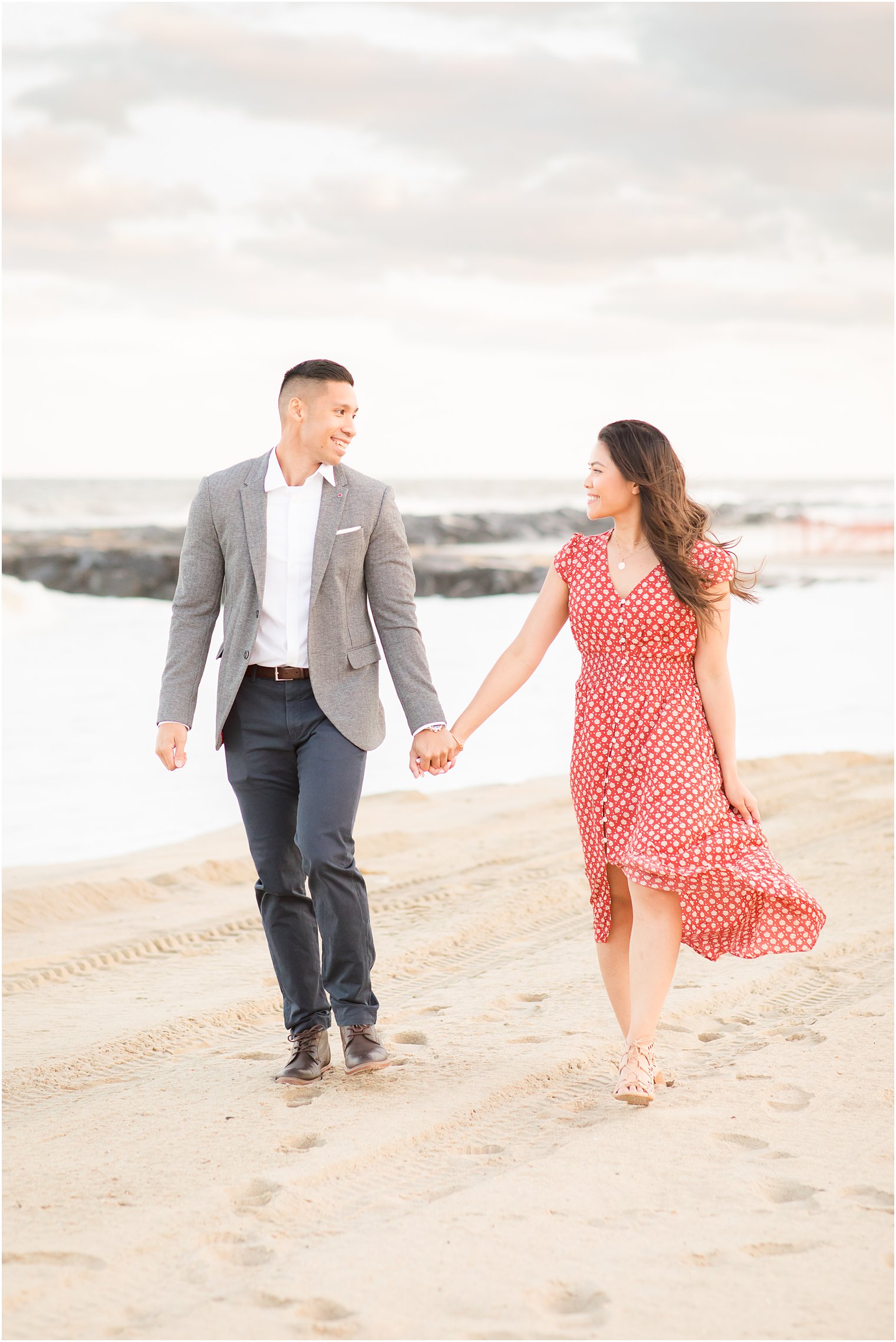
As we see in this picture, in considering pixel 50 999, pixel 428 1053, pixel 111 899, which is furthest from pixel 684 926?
pixel 111 899

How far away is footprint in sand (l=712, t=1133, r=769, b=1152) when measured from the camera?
11.0 feet

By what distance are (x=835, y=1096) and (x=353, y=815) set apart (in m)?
1.56

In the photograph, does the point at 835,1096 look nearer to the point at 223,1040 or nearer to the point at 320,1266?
the point at 320,1266

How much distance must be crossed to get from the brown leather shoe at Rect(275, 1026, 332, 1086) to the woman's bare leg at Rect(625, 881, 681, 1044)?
0.92m

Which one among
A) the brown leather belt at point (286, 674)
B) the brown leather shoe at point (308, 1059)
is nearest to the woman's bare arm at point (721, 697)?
the brown leather belt at point (286, 674)

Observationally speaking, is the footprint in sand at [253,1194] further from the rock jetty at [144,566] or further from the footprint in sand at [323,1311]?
the rock jetty at [144,566]

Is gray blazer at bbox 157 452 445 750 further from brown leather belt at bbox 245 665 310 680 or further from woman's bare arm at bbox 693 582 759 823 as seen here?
woman's bare arm at bbox 693 582 759 823

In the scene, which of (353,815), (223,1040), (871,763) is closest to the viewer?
(353,815)

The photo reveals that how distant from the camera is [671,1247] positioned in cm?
282

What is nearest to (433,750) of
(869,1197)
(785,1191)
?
(785,1191)

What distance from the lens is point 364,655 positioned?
3.99m

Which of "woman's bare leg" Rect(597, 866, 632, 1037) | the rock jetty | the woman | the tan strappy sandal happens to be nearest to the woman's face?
the woman

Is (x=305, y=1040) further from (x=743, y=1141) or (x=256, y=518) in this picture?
(x=256, y=518)

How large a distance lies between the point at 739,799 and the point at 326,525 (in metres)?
1.46
